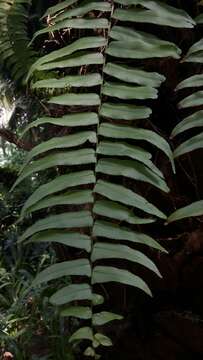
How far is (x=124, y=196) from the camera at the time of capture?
0.90m

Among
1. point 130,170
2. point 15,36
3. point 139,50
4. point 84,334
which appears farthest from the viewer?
point 15,36

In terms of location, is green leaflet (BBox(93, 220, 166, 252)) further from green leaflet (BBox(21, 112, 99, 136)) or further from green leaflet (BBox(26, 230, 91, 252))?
green leaflet (BBox(21, 112, 99, 136))

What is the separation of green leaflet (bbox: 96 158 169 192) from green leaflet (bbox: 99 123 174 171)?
0.05 meters

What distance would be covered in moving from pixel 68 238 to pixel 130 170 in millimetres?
166

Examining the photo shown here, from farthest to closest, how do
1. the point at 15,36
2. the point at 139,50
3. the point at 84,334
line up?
the point at 15,36
the point at 139,50
the point at 84,334

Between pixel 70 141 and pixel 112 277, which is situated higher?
pixel 70 141

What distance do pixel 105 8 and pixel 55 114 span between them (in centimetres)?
39

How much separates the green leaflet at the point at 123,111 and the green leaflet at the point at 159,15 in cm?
19

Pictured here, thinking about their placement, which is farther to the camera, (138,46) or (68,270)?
(138,46)

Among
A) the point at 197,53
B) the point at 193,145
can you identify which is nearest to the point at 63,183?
the point at 193,145

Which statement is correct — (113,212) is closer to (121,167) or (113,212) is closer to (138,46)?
(121,167)

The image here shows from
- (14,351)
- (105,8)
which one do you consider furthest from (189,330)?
(14,351)

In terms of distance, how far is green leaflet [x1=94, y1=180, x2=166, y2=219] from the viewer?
89 centimetres

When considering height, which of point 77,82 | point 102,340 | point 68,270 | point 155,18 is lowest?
point 102,340
